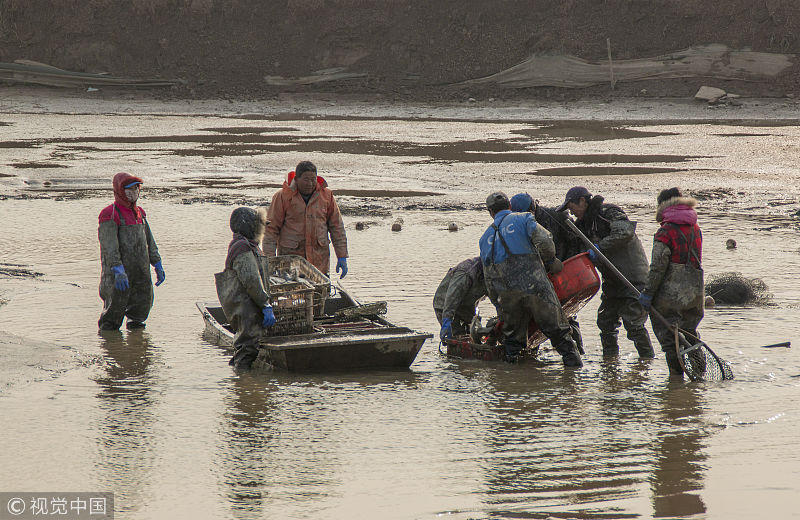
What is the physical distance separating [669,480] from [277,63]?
3627 centimetres

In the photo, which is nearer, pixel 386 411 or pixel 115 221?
pixel 386 411

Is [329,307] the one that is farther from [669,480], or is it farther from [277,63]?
[277,63]

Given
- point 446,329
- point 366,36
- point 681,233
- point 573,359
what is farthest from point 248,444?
point 366,36

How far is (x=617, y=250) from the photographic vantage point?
765 centimetres

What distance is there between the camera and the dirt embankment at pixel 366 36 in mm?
36812

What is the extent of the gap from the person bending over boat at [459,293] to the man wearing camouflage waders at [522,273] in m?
0.26

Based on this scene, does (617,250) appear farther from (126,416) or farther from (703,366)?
(126,416)

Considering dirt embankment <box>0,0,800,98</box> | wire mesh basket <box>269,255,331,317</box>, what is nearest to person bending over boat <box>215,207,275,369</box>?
wire mesh basket <box>269,255,331,317</box>

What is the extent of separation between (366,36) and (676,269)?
3491 cm

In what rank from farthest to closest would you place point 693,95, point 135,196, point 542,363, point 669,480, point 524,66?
point 524,66 → point 693,95 → point 135,196 → point 542,363 → point 669,480

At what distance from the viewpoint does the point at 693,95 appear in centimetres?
3238

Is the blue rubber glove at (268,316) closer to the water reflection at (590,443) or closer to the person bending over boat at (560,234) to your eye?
the water reflection at (590,443)

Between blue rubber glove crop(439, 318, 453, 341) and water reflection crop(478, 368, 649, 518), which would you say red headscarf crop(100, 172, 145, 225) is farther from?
water reflection crop(478, 368, 649, 518)

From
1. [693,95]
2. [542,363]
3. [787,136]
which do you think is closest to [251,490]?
[542,363]
